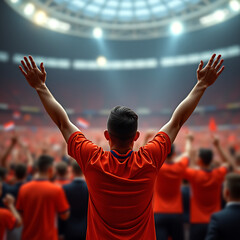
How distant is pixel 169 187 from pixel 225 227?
1320mm

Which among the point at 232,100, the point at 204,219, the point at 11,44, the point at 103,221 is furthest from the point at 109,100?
the point at 103,221

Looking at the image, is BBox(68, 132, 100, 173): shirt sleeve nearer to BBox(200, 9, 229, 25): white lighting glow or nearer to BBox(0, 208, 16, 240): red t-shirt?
BBox(0, 208, 16, 240): red t-shirt

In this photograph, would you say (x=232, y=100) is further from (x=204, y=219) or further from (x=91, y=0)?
(x=204, y=219)

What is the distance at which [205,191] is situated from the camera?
10.3ft

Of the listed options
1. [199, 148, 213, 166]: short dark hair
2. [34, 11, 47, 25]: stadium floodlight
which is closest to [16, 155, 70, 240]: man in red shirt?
[199, 148, 213, 166]: short dark hair

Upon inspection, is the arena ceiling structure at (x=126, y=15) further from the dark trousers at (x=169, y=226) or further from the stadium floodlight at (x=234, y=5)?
the dark trousers at (x=169, y=226)

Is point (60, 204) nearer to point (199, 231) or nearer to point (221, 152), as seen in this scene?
point (199, 231)

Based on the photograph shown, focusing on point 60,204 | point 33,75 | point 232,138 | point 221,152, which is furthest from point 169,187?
point 232,138

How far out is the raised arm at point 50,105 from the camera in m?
1.39

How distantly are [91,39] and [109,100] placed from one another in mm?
7556

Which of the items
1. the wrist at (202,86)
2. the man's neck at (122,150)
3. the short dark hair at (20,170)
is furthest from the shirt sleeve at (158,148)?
the short dark hair at (20,170)

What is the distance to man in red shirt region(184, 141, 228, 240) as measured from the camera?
3100 mm

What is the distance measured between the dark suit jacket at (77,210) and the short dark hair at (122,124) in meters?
1.86

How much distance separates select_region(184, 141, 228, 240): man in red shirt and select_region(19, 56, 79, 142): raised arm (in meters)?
2.25
